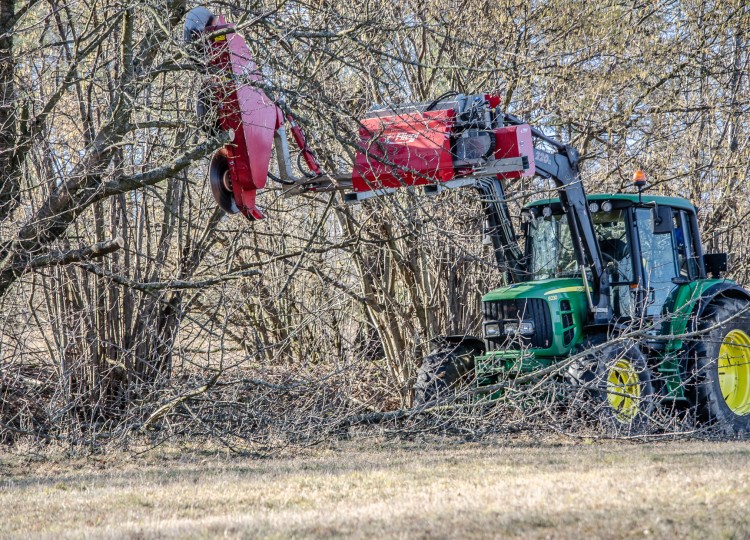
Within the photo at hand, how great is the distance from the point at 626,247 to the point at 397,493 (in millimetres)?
4752

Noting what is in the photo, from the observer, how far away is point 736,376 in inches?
424

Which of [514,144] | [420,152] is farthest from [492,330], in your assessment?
[420,152]

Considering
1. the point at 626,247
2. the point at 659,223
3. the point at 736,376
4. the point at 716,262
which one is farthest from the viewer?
the point at 736,376

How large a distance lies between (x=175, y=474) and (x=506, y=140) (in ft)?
12.4

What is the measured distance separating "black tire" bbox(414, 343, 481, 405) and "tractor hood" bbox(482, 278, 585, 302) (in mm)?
776

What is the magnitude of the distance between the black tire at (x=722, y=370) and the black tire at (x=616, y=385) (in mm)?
508

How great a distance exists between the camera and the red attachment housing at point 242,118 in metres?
7.27

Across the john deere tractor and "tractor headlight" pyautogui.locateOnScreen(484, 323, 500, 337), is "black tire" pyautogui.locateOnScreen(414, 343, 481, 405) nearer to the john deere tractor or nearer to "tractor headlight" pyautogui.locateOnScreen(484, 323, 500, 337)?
the john deere tractor

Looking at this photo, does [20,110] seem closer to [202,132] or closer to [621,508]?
[202,132]

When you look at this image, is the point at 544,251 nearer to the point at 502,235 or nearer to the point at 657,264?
the point at 502,235

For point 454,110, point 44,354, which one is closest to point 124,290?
point 44,354

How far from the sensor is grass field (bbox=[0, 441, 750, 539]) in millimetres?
4852

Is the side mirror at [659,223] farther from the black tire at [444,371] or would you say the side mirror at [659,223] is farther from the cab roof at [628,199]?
the black tire at [444,371]

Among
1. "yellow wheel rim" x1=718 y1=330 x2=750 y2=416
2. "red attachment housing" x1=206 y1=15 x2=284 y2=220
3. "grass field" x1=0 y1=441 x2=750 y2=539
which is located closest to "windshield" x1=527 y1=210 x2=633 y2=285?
"yellow wheel rim" x1=718 y1=330 x2=750 y2=416
